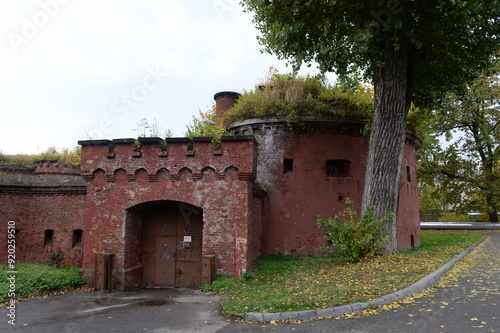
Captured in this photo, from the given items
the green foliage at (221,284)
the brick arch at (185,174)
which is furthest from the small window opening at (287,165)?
the green foliage at (221,284)

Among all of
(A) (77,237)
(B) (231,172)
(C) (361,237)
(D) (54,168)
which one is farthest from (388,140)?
(D) (54,168)

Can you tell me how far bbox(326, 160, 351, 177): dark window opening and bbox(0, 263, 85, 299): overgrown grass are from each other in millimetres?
9545

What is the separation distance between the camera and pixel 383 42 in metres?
11.6

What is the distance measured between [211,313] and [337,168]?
344 inches

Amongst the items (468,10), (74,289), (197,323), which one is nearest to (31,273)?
(74,289)

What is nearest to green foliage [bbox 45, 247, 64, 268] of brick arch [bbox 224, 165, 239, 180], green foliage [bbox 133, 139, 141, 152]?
green foliage [bbox 133, 139, 141, 152]

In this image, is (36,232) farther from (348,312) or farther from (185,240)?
(348,312)

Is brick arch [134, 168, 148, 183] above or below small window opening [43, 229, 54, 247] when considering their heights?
above

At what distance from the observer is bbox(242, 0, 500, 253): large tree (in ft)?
34.9

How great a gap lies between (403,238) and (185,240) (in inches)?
400

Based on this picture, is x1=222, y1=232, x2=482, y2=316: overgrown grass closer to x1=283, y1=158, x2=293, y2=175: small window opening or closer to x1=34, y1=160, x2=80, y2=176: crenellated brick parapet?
x1=283, y1=158, x2=293, y2=175: small window opening

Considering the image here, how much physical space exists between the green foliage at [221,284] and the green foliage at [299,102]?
250 inches

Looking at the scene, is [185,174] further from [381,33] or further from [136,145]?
[381,33]

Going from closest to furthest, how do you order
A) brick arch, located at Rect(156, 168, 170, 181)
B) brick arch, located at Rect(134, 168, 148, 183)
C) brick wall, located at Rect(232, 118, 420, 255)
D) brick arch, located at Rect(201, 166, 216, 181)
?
brick arch, located at Rect(201, 166, 216, 181), brick arch, located at Rect(156, 168, 170, 181), brick arch, located at Rect(134, 168, 148, 183), brick wall, located at Rect(232, 118, 420, 255)
